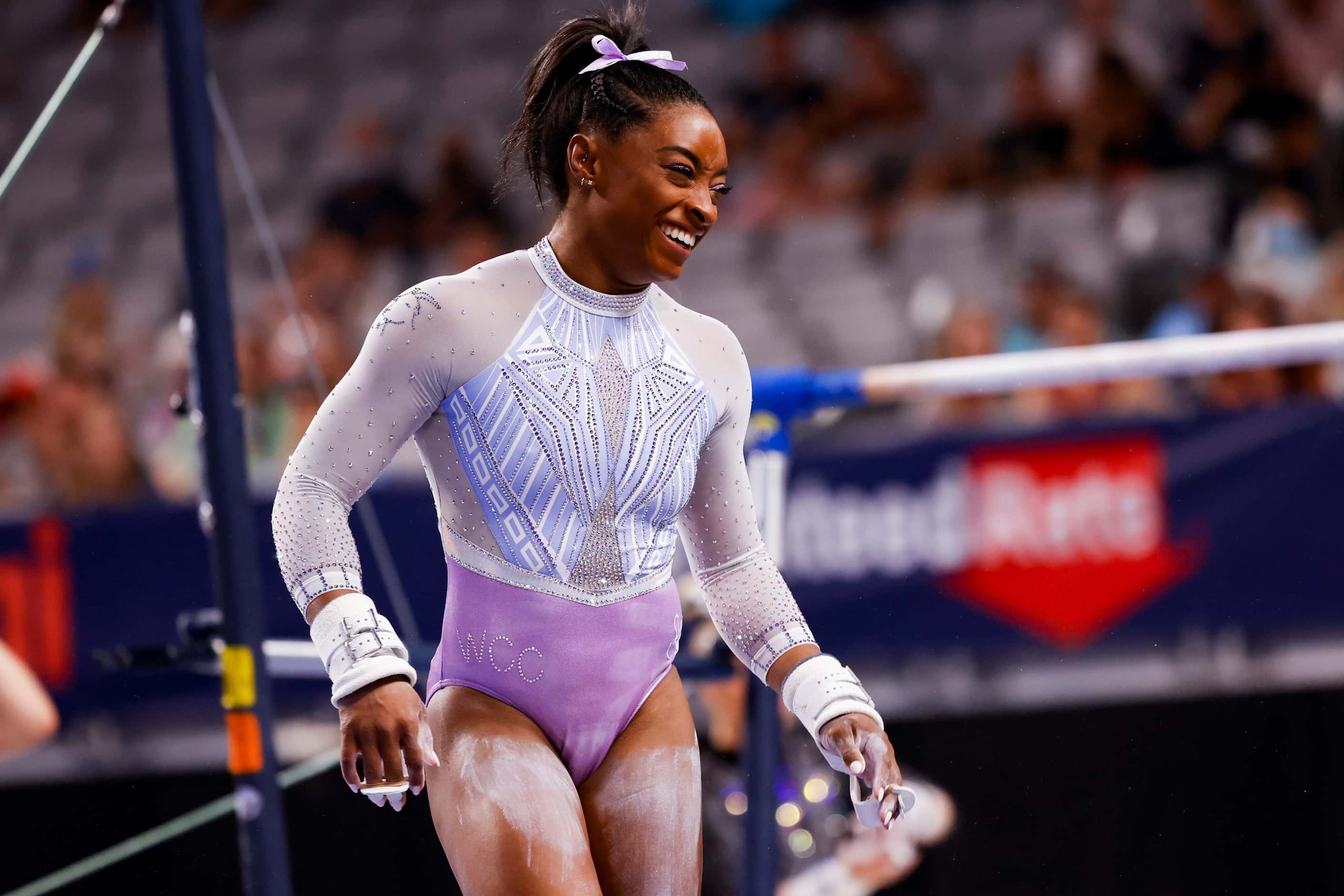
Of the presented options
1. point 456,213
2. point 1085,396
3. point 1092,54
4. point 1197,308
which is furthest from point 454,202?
point 1197,308

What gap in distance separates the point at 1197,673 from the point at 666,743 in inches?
94.1

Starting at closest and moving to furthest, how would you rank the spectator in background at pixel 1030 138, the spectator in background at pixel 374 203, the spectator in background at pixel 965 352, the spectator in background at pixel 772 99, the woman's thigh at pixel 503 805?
the woman's thigh at pixel 503 805
the spectator in background at pixel 965 352
the spectator in background at pixel 1030 138
the spectator in background at pixel 374 203
the spectator in background at pixel 772 99

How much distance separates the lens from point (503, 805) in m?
1.58

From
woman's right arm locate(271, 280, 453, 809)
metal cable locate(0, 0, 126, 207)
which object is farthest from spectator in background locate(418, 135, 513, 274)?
woman's right arm locate(271, 280, 453, 809)

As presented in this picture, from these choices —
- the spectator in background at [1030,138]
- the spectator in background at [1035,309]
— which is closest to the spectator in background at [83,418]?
the spectator in background at [1035,309]

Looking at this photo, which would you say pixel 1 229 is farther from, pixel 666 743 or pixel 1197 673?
pixel 666 743

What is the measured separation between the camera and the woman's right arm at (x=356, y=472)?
4.92ft

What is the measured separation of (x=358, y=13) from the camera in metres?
8.23

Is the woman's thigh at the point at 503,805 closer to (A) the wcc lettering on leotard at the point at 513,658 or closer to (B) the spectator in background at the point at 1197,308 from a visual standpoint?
(A) the wcc lettering on leotard at the point at 513,658

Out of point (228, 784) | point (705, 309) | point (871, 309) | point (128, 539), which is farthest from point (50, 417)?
point (871, 309)

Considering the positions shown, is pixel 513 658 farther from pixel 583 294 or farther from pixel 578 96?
pixel 578 96

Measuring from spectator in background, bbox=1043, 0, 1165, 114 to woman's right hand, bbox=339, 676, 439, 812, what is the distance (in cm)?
513

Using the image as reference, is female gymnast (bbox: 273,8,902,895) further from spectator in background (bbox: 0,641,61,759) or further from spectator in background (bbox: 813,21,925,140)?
spectator in background (bbox: 813,21,925,140)

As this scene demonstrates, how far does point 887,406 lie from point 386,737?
3716 mm
